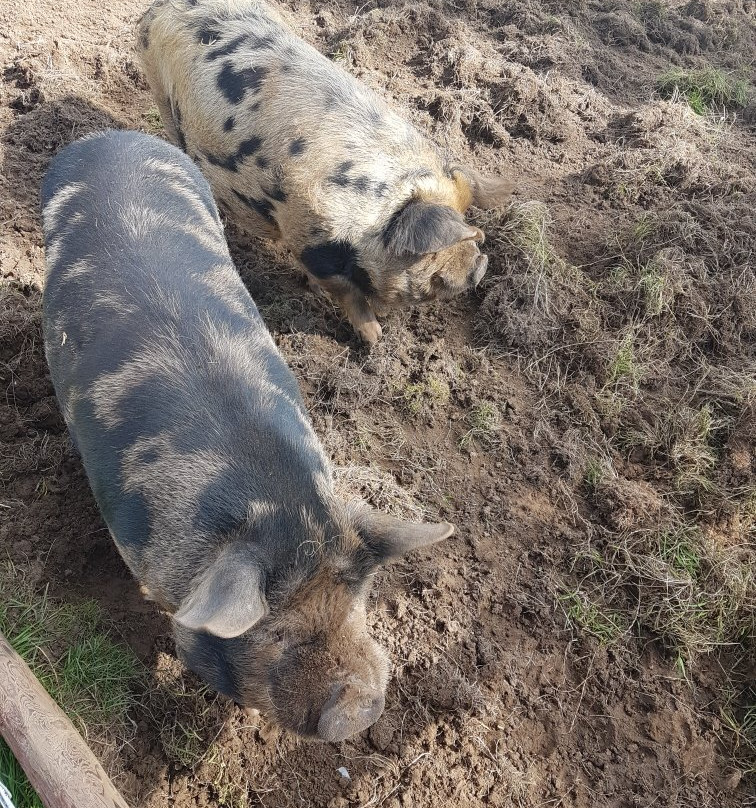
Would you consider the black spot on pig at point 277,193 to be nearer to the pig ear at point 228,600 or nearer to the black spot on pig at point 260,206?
the black spot on pig at point 260,206

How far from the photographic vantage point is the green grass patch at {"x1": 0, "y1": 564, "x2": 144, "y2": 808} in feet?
10.6

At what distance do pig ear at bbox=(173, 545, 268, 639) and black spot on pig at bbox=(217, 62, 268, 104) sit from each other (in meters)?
3.54

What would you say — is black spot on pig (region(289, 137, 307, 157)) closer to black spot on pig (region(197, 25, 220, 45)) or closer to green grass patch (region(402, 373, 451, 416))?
black spot on pig (region(197, 25, 220, 45))

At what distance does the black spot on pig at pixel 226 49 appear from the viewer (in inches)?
186

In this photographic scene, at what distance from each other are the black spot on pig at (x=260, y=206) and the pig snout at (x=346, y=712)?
340 cm

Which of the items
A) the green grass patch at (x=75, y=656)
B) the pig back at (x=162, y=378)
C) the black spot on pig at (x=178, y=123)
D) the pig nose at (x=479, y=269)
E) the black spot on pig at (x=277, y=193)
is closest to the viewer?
the pig back at (x=162, y=378)

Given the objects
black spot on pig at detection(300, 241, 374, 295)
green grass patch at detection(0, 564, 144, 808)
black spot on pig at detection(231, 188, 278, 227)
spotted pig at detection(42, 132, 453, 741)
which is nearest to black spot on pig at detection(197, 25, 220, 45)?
black spot on pig at detection(231, 188, 278, 227)

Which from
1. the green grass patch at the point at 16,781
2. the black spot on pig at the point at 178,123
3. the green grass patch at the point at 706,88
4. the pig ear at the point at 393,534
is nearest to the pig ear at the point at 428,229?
the black spot on pig at the point at 178,123

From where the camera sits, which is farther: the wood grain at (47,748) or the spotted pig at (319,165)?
the spotted pig at (319,165)

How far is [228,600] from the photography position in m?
2.10

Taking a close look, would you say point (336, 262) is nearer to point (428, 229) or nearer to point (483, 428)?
point (428, 229)

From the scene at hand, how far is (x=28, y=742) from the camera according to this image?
2510 millimetres

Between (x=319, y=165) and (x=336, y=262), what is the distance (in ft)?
2.12

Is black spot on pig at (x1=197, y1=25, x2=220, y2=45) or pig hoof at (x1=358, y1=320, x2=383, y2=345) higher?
black spot on pig at (x1=197, y1=25, x2=220, y2=45)
